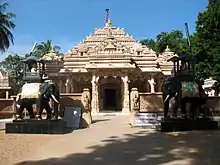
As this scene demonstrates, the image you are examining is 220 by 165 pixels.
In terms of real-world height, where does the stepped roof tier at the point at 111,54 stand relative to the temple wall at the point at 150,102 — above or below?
above

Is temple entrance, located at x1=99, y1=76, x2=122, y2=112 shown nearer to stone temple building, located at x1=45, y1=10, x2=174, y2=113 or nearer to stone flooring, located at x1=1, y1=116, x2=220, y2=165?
stone temple building, located at x1=45, y1=10, x2=174, y2=113

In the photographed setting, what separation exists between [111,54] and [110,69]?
1.84 meters

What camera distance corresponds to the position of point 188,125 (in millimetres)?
13734

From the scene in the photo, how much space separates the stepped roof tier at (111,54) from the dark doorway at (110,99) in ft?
12.6

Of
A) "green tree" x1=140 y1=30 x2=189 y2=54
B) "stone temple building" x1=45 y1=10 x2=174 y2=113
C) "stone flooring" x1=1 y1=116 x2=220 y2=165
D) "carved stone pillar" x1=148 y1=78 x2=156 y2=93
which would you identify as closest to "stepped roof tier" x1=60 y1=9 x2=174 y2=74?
"stone temple building" x1=45 y1=10 x2=174 y2=113

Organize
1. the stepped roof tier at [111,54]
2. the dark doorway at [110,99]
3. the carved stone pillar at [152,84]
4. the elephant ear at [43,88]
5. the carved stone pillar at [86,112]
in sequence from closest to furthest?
the elephant ear at [43,88] → the carved stone pillar at [86,112] → the stepped roof tier at [111,54] → the carved stone pillar at [152,84] → the dark doorway at [110,99]

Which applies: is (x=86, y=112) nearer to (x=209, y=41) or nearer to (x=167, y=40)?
(x=209, y=41)

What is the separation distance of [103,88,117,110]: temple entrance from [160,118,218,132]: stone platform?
24.6 m

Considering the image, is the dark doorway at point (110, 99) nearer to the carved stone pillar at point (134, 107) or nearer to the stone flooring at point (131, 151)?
the carved stone pillar at point (134, 107)

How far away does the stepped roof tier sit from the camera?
34875mm

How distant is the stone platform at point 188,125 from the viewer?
13.7m

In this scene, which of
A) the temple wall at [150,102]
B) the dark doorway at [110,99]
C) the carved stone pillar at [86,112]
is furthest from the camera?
the dark doorway at [110,99]

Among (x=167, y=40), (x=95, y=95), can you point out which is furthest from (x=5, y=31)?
(x=167, y=40)

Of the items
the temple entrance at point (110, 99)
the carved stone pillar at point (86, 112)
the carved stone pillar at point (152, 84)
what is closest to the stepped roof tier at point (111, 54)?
the carved stone pillar at point (152, 84)
